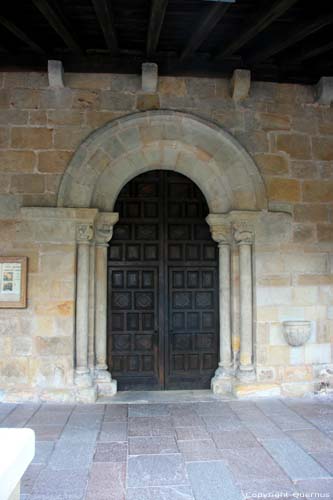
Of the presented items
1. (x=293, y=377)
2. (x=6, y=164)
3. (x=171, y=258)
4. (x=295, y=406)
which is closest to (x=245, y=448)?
(x=295, y=406)

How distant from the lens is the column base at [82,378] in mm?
3848

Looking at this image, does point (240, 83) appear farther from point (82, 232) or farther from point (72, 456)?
point (72, 456)

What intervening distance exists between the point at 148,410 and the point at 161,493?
58.2 inches

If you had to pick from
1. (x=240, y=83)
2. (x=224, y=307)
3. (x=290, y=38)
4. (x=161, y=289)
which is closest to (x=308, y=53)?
(x=290, y=38)

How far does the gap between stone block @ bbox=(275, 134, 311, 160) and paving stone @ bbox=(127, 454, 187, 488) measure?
10.2 ft

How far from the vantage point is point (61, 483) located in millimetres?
2299

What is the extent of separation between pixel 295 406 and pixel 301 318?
865 millimetres

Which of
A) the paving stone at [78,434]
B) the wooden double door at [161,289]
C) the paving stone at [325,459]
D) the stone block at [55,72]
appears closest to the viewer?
the paving stone at [325,459]

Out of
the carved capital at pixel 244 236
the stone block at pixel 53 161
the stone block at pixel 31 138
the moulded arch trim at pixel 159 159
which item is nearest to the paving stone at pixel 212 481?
the carved capital at pixel 244 236

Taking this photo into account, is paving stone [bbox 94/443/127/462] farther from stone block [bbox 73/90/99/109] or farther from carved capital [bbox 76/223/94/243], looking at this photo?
stone block [bbox 73/90/99/109]

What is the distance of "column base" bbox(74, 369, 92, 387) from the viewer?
385cm

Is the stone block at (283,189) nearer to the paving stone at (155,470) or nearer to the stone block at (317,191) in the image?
the stone block at (317,191)

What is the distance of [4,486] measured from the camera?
90 centimetres

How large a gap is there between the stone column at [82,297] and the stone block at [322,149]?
2479mm
